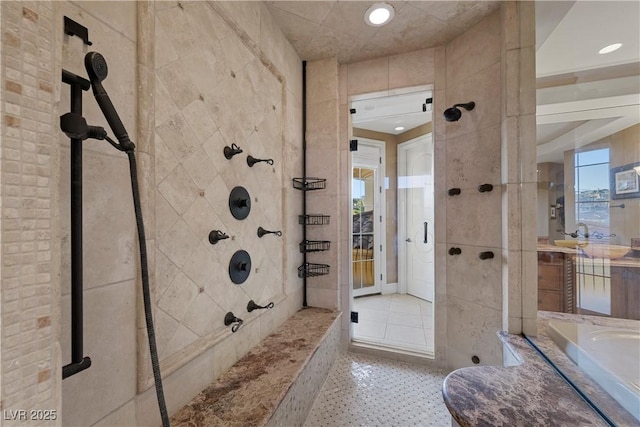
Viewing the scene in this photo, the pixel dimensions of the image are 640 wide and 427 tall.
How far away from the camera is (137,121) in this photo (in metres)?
0.89

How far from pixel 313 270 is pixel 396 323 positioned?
130 centimetres

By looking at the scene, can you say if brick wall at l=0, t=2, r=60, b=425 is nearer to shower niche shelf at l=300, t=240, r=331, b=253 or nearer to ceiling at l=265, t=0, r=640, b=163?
ceiling at l=265, t=0, r=640, b=163

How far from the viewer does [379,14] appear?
1787 millimetres

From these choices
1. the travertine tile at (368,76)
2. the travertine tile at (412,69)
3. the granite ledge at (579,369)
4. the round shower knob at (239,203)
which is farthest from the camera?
the travertine tile at (368,76)

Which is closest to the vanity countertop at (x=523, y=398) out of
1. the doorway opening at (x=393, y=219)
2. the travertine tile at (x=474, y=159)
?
the travertine tile at (x=474, y=159)

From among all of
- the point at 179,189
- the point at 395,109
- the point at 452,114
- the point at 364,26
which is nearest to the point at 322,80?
the point at 364,26

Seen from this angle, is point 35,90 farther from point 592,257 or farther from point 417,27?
point 592,257

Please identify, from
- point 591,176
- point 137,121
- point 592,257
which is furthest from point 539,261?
point 137,121

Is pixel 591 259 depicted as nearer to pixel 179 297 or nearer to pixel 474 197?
pixel 474 197

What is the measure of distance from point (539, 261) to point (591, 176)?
0.68m

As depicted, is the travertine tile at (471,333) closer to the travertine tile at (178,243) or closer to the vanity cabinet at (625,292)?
the vanity cabinet at (625,292)

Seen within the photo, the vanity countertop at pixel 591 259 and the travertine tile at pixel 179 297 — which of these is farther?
the vanity countertop at pixel 591 259

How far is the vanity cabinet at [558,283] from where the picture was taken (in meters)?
1.81

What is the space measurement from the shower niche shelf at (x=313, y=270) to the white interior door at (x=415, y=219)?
1742 millimetres
